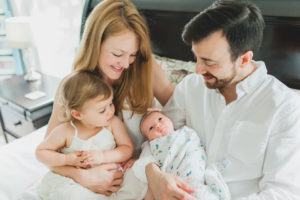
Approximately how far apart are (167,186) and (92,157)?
42cm

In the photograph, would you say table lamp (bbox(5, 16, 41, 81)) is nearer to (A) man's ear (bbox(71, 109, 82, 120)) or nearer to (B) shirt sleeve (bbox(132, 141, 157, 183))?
(A) man's ear (bbox(71, 109, 82, 120))

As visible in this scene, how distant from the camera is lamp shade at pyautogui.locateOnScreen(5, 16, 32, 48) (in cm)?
247

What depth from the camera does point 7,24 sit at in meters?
2.49

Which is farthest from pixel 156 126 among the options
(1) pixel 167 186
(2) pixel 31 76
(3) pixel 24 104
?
(2) pixel 31 76

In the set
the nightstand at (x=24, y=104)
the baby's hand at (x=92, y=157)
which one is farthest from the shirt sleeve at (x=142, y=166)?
the nightstand at (x=24, y=104)

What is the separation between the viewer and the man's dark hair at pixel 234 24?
1.00m

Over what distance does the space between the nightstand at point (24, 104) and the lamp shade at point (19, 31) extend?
0.41m

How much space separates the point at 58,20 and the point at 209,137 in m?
2.22

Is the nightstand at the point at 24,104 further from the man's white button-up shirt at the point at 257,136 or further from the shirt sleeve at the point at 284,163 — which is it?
the shirt sleeve at the point at 284,163

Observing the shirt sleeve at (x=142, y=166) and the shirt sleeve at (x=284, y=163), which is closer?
the shirt sleeve at (x=284, y=163)

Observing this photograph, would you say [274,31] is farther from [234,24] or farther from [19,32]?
[19,32]

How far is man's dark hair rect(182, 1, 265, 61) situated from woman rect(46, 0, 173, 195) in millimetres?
369

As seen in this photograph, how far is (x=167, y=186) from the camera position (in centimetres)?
103

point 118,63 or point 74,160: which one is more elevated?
point 118,63
